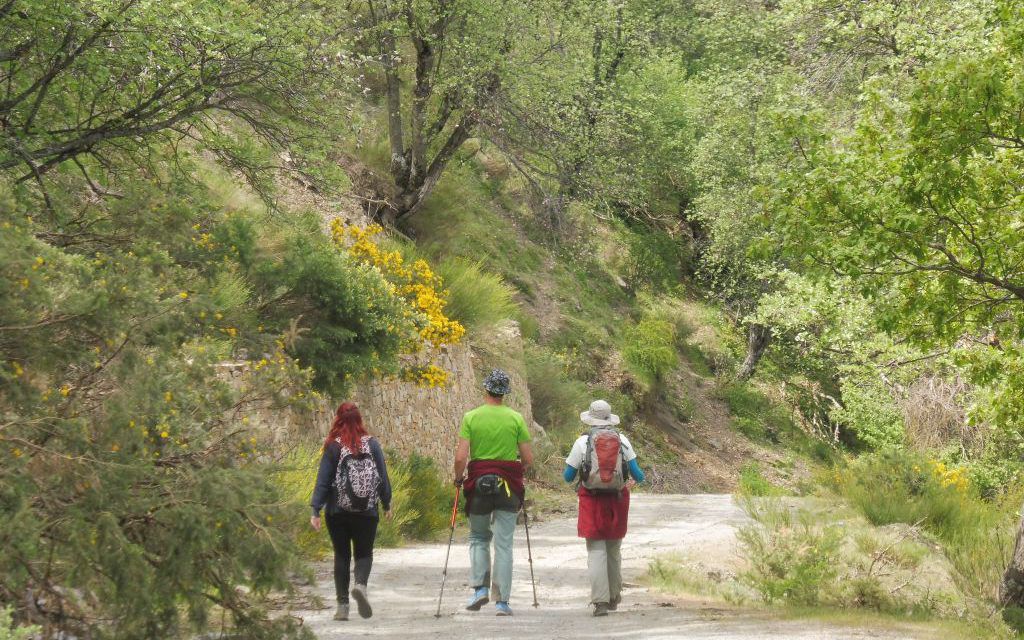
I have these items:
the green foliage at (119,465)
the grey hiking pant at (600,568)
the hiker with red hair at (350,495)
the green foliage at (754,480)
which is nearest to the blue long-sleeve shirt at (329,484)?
the hiker with red hair at (350,495)

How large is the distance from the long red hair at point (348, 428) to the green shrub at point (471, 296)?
10200 millimetres

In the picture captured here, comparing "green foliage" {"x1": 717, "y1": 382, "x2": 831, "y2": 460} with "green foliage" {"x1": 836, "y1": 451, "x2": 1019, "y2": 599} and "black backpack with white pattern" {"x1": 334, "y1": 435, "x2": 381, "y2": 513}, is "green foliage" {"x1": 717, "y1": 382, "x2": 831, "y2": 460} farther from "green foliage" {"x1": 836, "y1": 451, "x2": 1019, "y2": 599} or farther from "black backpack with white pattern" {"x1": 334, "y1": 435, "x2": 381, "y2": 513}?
"black backpack with white pattern" {"x1": 334, "y1": 435, "x2": 381, "y2": 513}

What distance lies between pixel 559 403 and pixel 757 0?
1993 cm

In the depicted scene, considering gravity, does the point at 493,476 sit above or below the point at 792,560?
above

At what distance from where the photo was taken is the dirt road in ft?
26.7

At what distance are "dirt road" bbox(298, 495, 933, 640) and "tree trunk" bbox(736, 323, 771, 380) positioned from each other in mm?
18959

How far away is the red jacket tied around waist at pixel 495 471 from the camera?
29.8 ft

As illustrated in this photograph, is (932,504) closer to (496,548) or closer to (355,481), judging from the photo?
(496,548)

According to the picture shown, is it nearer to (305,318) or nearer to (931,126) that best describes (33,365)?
(931,126)

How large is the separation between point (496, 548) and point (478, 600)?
1.35ft

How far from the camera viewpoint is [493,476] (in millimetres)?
9000

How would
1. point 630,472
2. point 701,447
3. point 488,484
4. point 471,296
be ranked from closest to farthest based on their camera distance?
point 488,484, point 630,472, point 471,296, point 701,447

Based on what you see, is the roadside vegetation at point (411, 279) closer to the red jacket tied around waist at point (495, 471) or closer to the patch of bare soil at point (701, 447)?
the patch of bare soil at point (701, 447)

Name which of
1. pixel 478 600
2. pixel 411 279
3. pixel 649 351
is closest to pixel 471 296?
pixel 411 279
